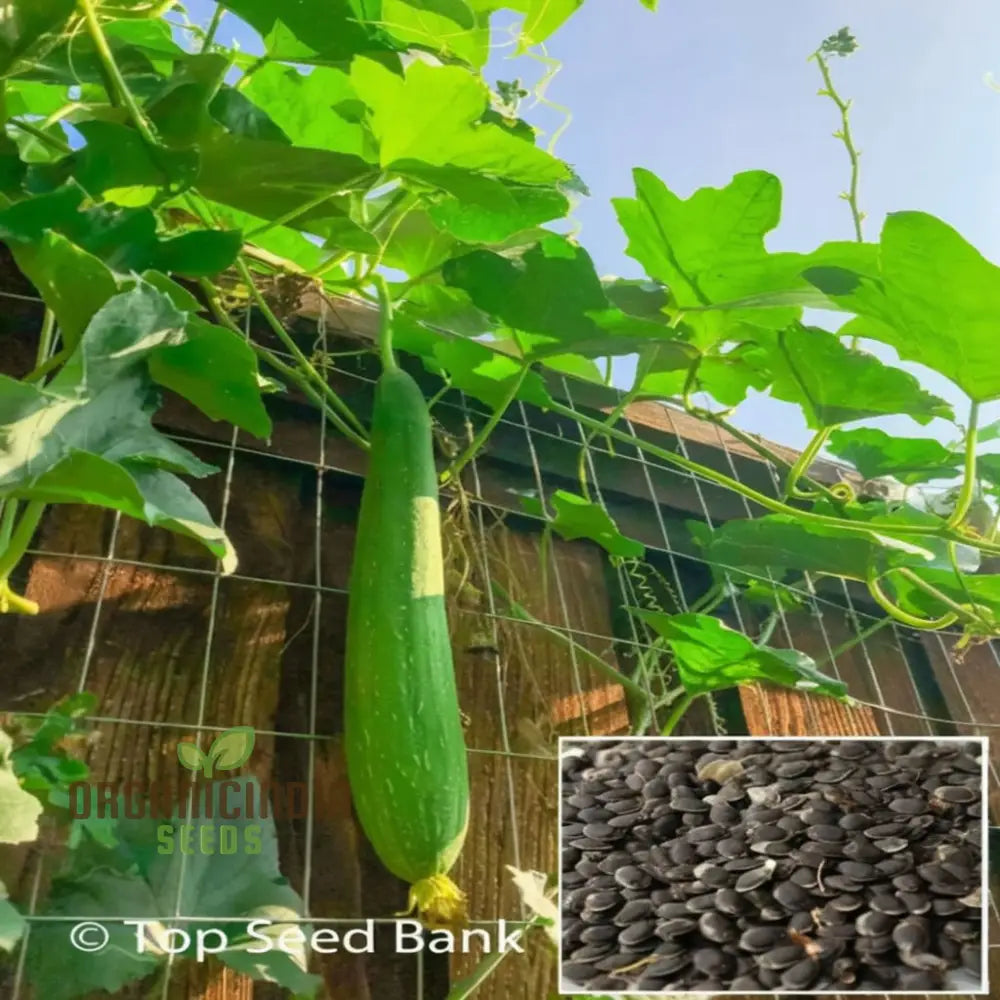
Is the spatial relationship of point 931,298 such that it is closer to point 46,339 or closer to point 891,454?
point 891,454

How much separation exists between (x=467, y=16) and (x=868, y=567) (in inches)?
26.2

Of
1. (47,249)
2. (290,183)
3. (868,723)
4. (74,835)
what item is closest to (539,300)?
(290,183)

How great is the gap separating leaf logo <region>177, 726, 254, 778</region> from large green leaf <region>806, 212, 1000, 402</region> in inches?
22.7

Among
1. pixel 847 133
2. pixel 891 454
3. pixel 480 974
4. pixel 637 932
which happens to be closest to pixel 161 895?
pixel 480 974

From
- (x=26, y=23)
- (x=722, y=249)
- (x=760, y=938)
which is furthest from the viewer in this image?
(x=722, y=249)

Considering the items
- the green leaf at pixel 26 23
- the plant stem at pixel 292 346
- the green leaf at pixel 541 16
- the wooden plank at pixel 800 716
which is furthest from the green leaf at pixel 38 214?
the wooden plank at pixel 800 716

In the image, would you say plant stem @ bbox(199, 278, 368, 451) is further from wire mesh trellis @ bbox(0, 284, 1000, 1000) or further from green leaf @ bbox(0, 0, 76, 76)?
green leaf @ bbox(0, 0, 76, 76)

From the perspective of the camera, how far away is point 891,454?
3.53 feet

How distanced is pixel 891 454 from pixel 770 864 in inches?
21.9

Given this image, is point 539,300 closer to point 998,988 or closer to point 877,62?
point 877,62

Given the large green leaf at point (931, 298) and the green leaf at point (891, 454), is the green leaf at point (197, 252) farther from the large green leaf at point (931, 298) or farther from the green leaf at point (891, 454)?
the green leaf at point (891, 454)

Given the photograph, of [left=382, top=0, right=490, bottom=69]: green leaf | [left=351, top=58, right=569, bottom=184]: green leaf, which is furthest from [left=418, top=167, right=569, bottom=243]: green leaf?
[left=382, top=0, right=490, bottom=69]: green leaf

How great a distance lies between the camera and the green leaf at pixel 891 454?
1053 millimetres

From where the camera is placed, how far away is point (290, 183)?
71cm
